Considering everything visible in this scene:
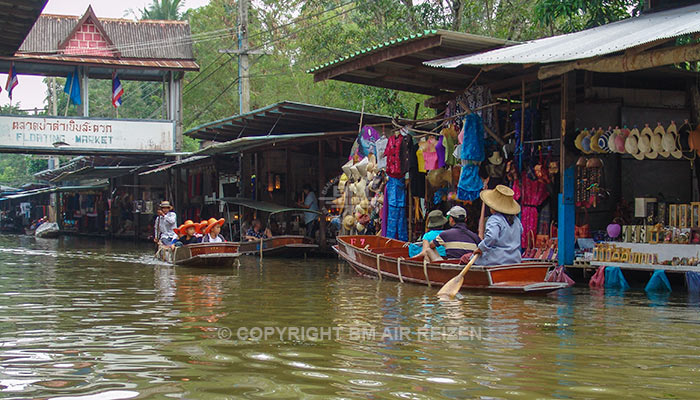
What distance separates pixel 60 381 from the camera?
4824 millimetres

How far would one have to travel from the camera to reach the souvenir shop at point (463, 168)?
12875 mm

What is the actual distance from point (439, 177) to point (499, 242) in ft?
13.7

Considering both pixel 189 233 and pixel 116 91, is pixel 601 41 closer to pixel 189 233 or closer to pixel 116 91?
pixel 189 233

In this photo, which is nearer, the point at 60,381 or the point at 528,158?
the point at 60,381

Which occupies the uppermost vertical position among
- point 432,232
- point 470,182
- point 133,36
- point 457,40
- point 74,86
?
point 133,36

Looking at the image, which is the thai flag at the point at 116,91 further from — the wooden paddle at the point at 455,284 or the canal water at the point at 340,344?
the wooden paddle at the point at 455,284

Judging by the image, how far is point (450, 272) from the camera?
35.6 ft

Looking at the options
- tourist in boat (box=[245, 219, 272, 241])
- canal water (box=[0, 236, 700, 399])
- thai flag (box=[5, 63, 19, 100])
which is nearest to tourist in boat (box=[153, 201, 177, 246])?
tourist in boat (box=[245, 219, 272, 241])

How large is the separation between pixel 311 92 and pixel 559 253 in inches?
915

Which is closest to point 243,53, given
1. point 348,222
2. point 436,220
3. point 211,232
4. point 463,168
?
point 348,222

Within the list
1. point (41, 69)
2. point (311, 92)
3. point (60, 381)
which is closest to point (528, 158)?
point (60, 381)

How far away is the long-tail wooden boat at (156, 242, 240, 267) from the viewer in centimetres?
1595

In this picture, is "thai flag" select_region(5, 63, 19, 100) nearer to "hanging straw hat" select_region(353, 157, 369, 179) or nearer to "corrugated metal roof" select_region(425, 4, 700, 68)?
"hanging straw hat" select_region(353, 157, 369, 179)

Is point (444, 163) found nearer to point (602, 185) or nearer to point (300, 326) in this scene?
point (602, 185)
